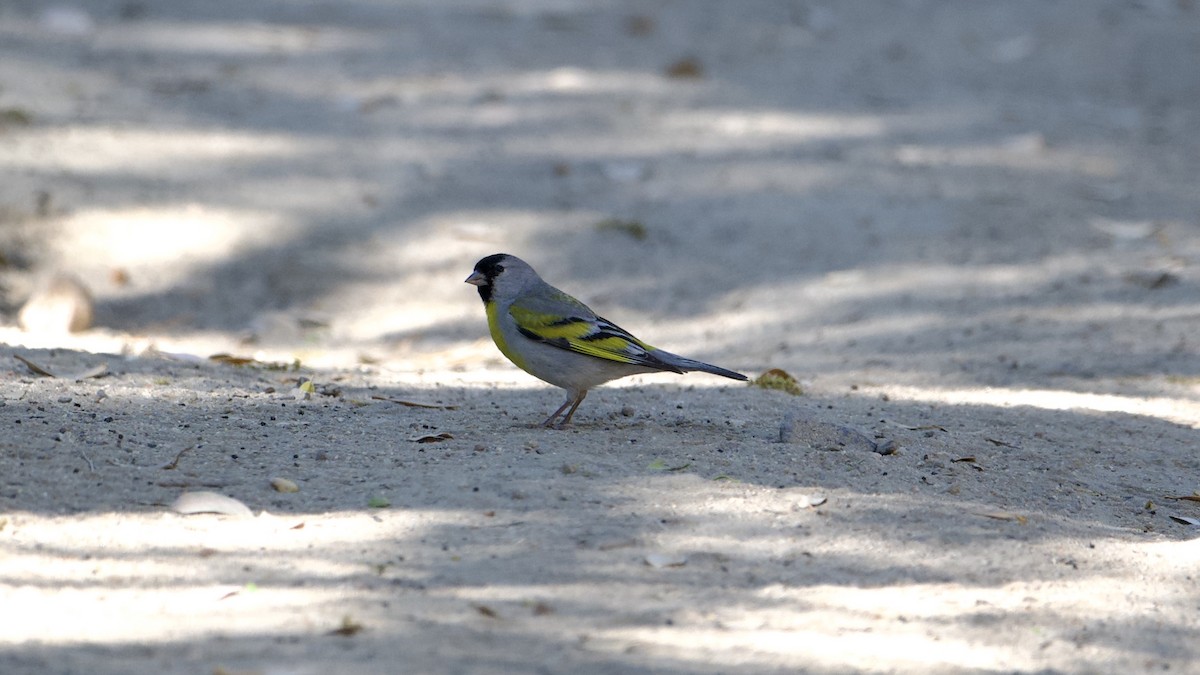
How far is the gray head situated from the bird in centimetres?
8

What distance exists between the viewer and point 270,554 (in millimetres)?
3760

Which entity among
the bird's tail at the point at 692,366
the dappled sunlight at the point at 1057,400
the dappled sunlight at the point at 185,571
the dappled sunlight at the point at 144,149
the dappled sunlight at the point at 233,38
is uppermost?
the dappled sunlight at the point at 233,38

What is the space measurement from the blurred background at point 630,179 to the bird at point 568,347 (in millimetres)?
1934

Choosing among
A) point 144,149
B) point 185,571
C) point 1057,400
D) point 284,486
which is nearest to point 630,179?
point 144,149

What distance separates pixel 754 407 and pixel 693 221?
13.4 feet

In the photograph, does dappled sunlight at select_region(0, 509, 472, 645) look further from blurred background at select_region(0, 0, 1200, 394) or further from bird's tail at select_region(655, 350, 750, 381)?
blurred background at select_region(0, 0, 1200, 394)

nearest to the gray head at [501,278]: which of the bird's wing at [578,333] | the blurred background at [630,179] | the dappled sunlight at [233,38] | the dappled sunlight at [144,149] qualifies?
the bird's wing at [578,333]

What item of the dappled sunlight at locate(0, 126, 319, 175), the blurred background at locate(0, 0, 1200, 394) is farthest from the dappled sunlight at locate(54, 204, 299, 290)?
the dappled sunlight at locate(0, 126, 319, 175)

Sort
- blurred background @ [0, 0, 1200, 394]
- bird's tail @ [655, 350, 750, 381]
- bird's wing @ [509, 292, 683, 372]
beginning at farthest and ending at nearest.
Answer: blurred background @ [0, 0, 1200, 394], bird's wing @ [509, 292, 683, 372], bird's tail @ [655, 350, 750, 381]

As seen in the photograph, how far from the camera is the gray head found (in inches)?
214

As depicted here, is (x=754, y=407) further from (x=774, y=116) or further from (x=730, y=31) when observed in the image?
(x=730, y=31)

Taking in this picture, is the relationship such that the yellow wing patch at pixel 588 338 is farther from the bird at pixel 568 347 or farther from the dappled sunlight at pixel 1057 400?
the dappled sunlight at pixel 1057 400

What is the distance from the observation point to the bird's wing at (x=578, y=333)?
16.7 feet

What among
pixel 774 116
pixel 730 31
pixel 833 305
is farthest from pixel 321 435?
pixel 730 31
